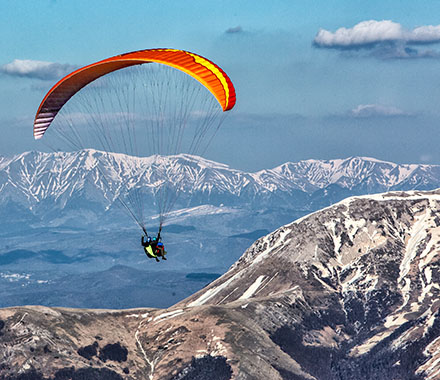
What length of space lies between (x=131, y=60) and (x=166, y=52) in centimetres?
482

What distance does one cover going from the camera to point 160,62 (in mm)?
89688

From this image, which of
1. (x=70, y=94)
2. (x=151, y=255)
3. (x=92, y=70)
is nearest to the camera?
(x=151, y=255)

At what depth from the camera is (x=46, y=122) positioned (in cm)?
10356

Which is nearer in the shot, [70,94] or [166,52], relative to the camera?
[166,52]

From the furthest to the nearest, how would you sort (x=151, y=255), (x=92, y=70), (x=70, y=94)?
1. (x=70, y=94)
2. (x=92, y=70)
3. (x=151, y=255)

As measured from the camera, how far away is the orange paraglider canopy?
90.3 meters

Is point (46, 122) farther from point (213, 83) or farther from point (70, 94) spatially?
point (213, 83)

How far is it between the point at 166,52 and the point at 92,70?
1172 cm

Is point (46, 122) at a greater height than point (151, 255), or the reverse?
point (46, 122)

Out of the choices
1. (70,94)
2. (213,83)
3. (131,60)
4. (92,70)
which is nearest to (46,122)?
(70,94)

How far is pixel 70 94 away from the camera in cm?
10431

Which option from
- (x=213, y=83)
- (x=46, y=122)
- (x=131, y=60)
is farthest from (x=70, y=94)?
(x=213, y=83)

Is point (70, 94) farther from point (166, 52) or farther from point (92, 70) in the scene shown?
point (166, 52)

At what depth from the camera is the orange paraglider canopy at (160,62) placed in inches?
3556
